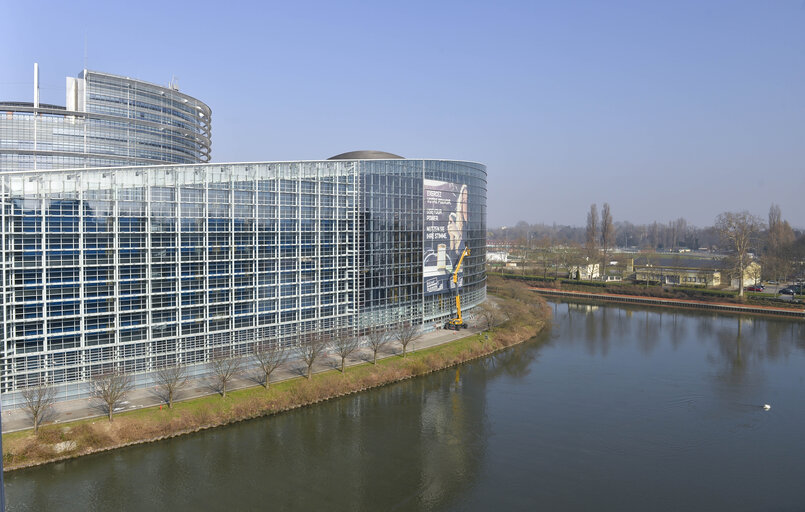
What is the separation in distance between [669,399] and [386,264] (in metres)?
19.8

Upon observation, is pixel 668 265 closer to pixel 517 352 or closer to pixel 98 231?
pixel 517 352

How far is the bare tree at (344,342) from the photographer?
105 ft

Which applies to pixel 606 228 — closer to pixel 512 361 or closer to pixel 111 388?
pixel 512 361

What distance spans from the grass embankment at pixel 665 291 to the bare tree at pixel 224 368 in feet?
182

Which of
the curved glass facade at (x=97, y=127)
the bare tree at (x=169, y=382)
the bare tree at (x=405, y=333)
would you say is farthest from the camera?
the curved glass facade at (x=97, y=127)

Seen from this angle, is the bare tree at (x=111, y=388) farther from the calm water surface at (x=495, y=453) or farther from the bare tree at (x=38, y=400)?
the calm water surface at (x=495, y=453)

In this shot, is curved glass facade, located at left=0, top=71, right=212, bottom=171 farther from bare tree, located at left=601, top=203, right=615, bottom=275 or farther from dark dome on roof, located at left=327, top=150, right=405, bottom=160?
bare tree, located at left=601, top=203, right=615, bottom=275

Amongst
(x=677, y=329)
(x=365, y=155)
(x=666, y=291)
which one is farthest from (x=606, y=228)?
(x=365, y=155)

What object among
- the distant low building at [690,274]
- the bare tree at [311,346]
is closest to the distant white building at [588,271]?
the distant low building at [690,274]

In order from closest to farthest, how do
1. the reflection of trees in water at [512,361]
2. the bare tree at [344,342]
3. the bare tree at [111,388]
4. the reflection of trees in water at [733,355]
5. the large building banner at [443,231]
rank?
1. the bare tree at [111,388]
2. the bare tree at [344,342]
3. the reflection of trees in water at [733,355]
4. the reflection of trees in water at [512,361]
5. the large building banner at [443,231]

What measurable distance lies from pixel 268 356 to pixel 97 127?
23583mm

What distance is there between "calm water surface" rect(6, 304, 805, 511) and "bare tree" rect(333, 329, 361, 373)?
2.87m

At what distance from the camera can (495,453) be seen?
23938mm

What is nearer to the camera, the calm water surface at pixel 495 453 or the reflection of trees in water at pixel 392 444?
the calm water surface at pixel 495 453
